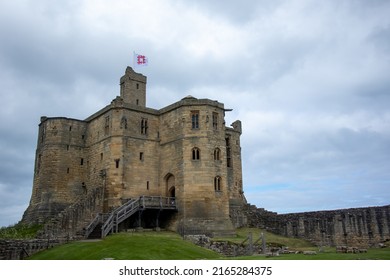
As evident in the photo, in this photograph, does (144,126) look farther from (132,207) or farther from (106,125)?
(132,207)

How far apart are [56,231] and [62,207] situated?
700 centimetres

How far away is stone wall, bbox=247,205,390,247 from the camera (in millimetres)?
30859

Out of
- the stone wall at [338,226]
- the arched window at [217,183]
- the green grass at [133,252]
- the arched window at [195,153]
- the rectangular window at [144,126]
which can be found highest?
the rectangular window at [144,126]

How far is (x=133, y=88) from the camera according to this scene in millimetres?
A: 45031

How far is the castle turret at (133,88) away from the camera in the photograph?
146 feet

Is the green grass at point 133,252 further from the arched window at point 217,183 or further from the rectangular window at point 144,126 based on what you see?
the rectangular window at point 144,126

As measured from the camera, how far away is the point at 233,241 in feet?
99.9

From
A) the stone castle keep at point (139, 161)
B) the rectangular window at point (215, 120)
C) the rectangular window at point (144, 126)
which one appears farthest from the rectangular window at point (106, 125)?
the rectangular window at point (215, 120)

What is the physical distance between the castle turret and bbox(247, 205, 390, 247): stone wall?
757 inches

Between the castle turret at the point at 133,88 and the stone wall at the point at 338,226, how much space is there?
19.2m

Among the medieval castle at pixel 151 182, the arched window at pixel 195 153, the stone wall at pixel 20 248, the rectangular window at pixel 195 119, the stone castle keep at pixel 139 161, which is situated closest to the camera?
the stone wall at pixel 20 248

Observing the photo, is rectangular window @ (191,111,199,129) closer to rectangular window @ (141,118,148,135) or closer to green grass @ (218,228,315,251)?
rectangular window @ (141,118,148,135)

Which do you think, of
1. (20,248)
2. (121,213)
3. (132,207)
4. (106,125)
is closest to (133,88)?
(106,125)
